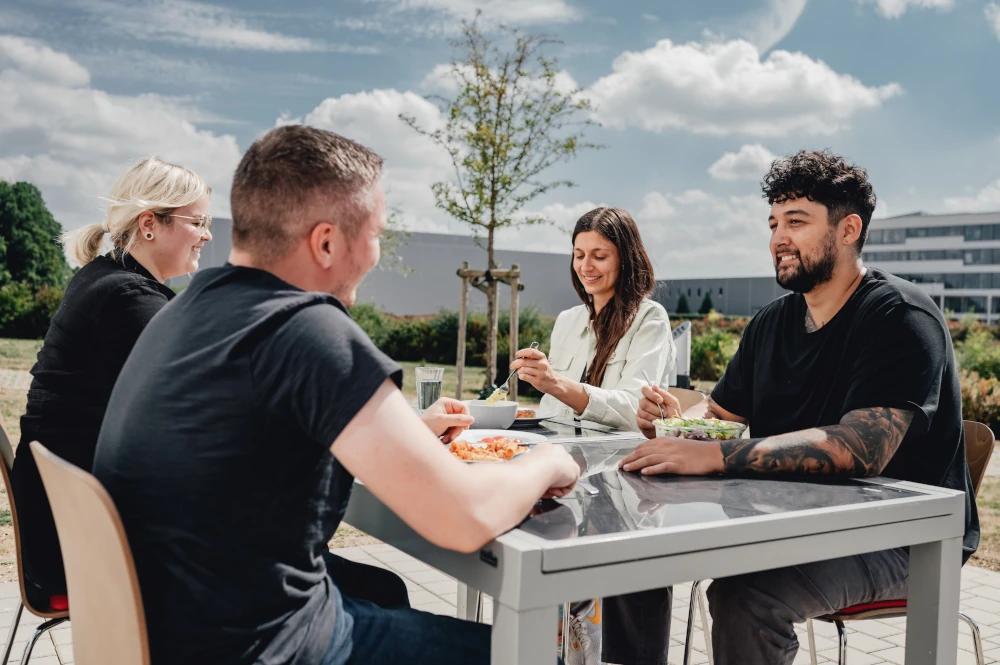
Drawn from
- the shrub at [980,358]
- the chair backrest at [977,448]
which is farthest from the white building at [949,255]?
the chair backrest at [977,448]

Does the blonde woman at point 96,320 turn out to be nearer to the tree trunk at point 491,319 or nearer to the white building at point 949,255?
the tree trunk at point 491,319

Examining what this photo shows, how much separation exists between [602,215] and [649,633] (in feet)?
6.24

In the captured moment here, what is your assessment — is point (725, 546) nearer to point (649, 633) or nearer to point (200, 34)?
point (649, 633)

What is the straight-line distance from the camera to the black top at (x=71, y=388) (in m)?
2.24

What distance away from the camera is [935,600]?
1888 mm

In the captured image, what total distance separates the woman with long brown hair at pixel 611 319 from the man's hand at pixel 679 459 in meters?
1.30

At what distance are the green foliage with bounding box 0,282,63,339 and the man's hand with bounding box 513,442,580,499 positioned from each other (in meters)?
17.1

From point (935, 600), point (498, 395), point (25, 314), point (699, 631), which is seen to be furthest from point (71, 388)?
point (25, 314)

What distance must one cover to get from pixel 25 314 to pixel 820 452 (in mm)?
17648

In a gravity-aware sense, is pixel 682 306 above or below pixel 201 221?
below

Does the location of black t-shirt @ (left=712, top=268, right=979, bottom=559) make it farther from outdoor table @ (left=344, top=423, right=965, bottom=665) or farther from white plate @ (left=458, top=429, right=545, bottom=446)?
white plate @ (left=458, top=429, right=545, bottom=446)

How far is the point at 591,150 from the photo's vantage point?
966 centimetres

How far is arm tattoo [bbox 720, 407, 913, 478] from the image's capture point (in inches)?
79.9

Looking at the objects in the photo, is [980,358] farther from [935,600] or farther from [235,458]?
[235,458]
